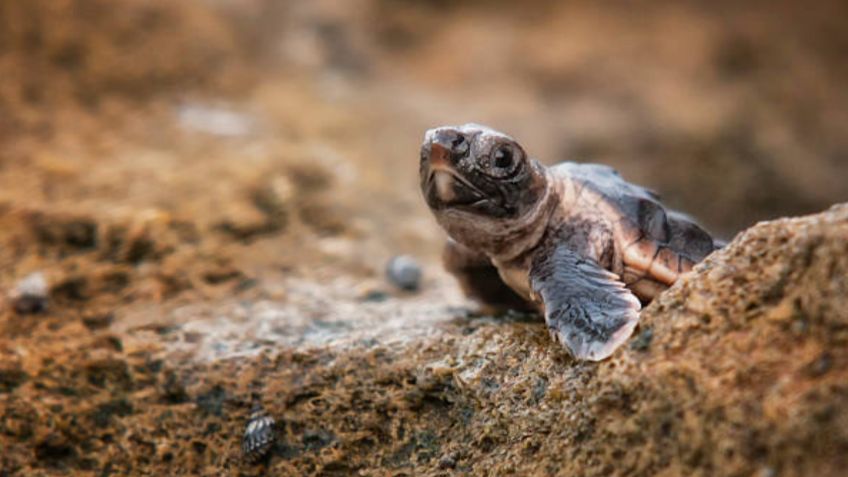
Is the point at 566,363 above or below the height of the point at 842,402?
below

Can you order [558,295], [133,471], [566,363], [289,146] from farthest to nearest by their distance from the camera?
[289,146] < [133,471] < [558,295] < [566,363]

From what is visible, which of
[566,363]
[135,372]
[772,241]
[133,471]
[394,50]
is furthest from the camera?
[394,50]

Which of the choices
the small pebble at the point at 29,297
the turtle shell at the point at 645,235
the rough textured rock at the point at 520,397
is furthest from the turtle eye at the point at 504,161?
the small pebble at the point at 29,297

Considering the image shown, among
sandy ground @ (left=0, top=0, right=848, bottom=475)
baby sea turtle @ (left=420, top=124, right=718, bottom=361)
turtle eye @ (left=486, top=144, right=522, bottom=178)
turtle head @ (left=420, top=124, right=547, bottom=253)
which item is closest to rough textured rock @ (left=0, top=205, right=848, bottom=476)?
sandy ground @ (left=0, top=0, right=848, bottom=475)

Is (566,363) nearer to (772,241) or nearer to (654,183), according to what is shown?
(772,241)

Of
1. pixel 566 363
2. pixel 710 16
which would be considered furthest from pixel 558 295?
pixel 710 16

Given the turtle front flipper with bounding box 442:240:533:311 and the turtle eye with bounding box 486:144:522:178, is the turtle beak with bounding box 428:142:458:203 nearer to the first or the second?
the turtle eye with bounding box 486:144:522:178

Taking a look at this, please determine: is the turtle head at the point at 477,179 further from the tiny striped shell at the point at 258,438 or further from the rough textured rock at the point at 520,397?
the tiny striped shell at the point at 258,438

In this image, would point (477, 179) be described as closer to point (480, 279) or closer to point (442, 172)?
point (442, 172)

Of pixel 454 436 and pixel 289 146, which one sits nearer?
pixel 454 436
